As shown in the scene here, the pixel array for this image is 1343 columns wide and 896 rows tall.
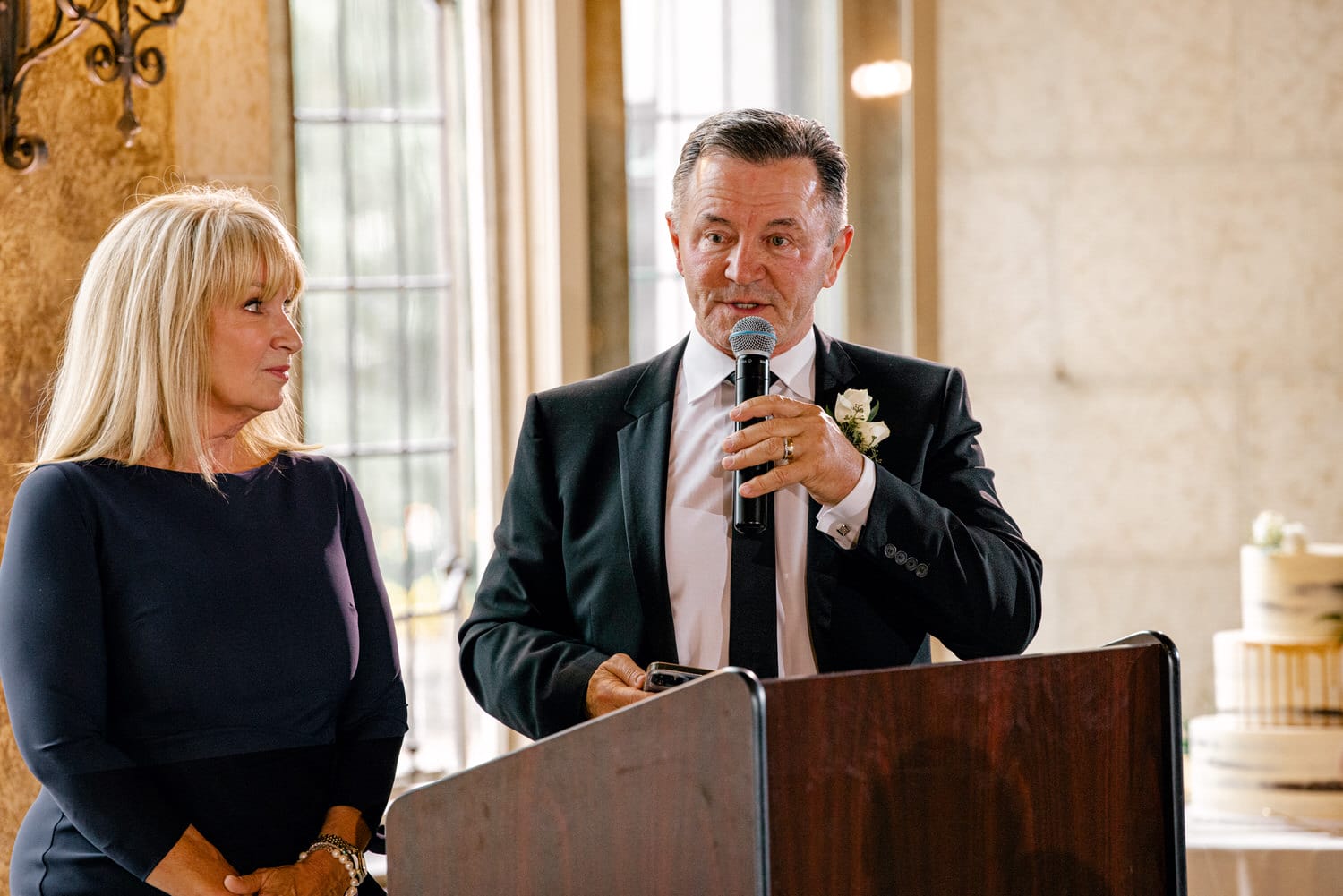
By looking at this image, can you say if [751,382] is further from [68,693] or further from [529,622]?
[68,693]

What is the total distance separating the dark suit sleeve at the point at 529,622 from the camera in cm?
172

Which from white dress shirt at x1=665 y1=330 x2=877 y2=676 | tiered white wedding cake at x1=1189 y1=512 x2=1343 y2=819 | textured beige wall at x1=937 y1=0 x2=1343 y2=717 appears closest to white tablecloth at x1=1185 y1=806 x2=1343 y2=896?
tiered white wedding cake at x1=1189 y1=512 x2=1343 y2=819

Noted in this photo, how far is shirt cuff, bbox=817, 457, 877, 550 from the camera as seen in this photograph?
1606 millimetres

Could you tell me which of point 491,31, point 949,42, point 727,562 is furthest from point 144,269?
point 949,42

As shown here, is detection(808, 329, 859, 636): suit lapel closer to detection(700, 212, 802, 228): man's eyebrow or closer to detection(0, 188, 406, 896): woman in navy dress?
detection(700, 212, 802, 228): man's eyebrow

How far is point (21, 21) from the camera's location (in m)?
2.52

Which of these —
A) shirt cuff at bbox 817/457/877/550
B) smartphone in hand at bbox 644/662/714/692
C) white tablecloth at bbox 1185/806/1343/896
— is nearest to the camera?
smartphone in hand at bbox 644/662/714/692

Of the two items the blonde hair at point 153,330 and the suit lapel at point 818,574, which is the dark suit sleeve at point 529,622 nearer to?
the suit lapel at point 818,574

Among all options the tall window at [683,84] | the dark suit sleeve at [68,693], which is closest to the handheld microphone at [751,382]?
the dark suit sleeve at [68,693]

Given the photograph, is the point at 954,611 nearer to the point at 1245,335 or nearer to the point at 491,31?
the point at 491,31

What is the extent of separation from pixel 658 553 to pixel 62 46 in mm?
1623

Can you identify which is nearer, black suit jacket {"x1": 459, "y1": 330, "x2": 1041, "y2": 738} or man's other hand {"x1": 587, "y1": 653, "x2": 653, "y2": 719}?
man's other hand {"x1": 587, "y1": 653, "x2": 653, "y2": 719}

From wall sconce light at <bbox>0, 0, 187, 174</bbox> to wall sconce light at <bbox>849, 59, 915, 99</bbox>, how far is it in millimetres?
2205

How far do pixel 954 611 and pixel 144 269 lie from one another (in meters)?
1.24
